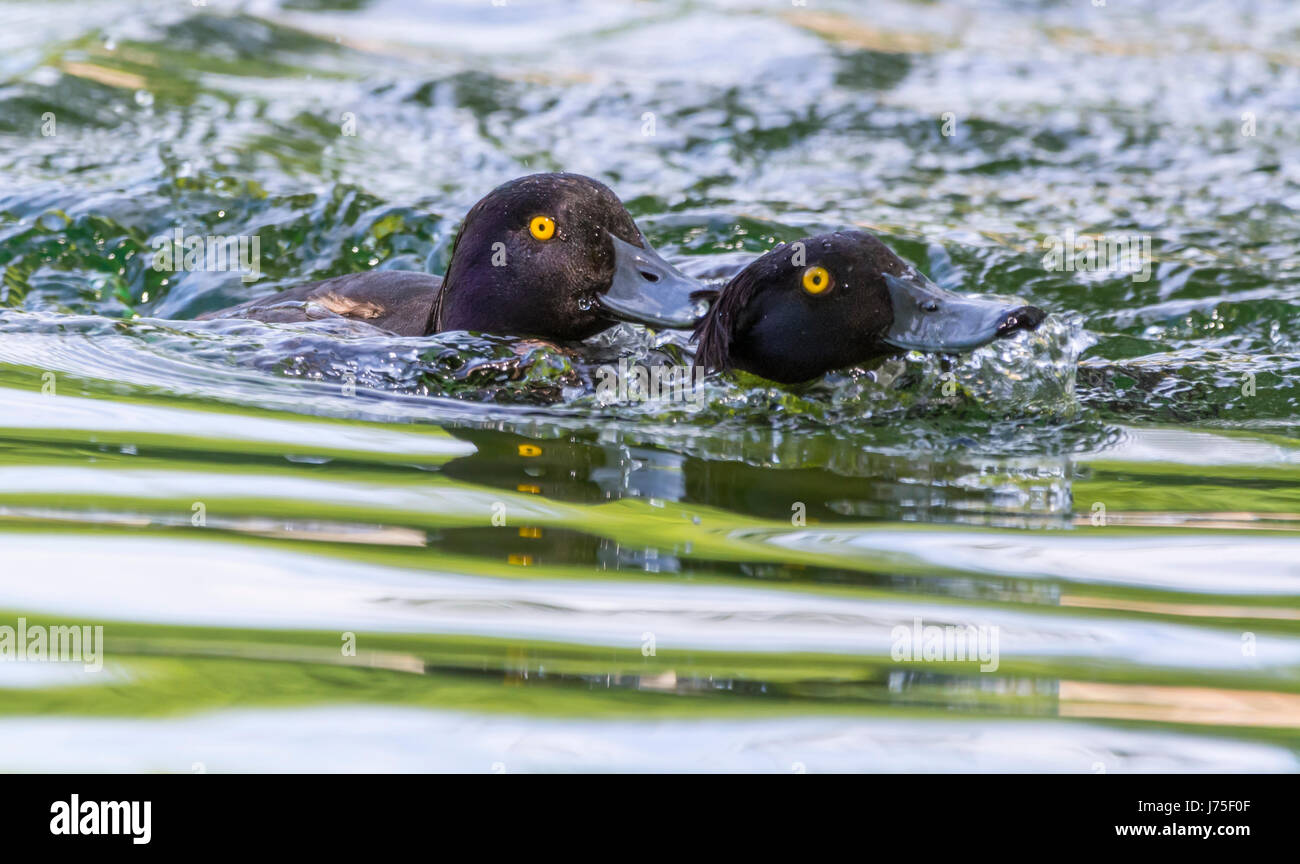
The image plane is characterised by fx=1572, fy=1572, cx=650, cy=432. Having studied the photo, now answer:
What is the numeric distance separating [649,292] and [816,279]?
2.59ft

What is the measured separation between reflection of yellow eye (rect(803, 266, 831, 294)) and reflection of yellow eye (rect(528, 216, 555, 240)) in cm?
109

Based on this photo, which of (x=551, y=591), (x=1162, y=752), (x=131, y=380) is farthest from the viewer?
(x=131, y=380)

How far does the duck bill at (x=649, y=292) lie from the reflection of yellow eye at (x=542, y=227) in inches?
9.2

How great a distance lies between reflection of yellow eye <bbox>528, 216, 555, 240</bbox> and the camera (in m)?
5.65

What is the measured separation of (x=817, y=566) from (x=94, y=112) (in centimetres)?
856

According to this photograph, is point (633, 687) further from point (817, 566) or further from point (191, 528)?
point (191, 528)

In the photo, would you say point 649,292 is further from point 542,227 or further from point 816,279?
point 816,279

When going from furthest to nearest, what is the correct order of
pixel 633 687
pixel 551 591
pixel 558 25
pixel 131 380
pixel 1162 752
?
pixel 558 25 < pixel 131 380 < pixel 551 591 < pixel 633 687 < pixel 1162 752

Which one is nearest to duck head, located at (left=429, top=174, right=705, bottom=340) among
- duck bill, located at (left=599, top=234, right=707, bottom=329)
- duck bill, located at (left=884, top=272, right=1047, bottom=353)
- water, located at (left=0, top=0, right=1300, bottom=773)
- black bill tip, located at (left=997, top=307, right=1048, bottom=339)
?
duck bill, located at (left=599, top=234, right=707, bottom=329)

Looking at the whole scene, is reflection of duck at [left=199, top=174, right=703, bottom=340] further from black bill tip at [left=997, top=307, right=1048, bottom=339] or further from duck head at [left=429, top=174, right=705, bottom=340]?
black bill tip at [left=997, top=307, right=1048, bottom=339]

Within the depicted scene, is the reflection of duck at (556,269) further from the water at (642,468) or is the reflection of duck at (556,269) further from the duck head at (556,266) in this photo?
the water at (642,468)
